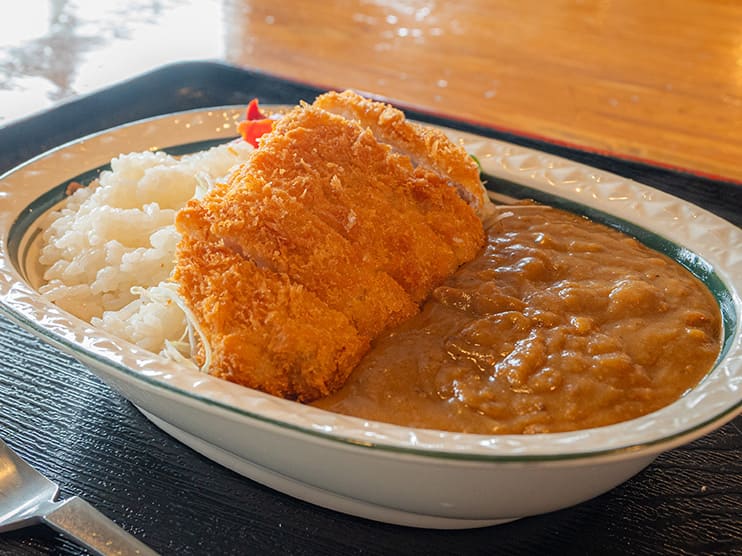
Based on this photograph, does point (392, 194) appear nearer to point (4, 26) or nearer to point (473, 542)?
point (473, 542)

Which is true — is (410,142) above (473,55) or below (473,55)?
above

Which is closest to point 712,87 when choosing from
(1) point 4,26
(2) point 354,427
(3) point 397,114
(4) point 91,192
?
(3) point 397,114

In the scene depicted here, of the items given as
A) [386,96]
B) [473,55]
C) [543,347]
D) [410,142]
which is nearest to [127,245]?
[410,142]

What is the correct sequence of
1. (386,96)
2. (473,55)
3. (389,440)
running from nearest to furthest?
(389,440) < (386,96) < (473,55)

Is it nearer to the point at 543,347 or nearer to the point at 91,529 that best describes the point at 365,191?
the point at 543,347

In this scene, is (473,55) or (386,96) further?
(473,55)

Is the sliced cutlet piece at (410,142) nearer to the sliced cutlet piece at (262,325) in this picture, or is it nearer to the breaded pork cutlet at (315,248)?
the breaded pork cutlet at (315,248)

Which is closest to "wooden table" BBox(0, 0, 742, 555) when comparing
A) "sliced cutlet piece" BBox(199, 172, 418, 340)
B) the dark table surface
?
the dark table surface

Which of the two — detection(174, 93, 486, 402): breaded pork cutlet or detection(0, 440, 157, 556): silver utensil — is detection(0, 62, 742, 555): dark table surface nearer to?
detection(0, 440, 157, 556): silver utensil
